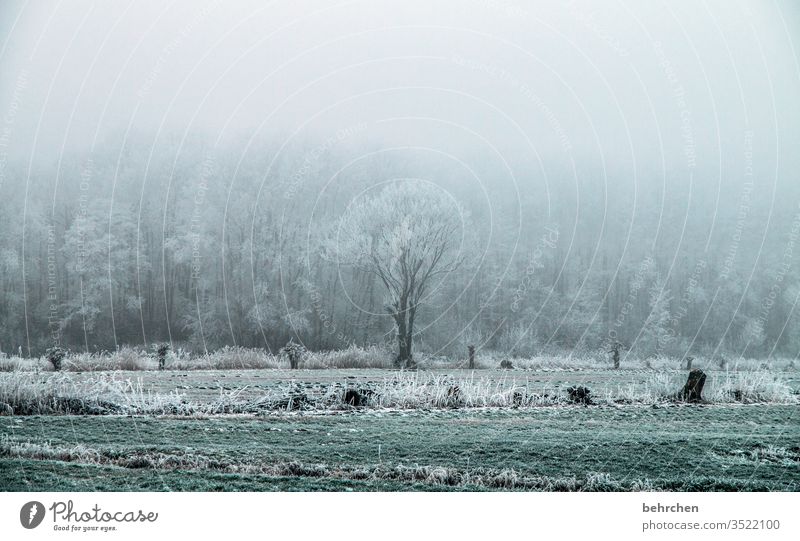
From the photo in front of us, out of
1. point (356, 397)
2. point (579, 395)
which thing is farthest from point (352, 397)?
point (579, 395)

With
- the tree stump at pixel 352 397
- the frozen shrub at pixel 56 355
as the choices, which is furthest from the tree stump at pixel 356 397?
the frozen shrub at pixel 56 355

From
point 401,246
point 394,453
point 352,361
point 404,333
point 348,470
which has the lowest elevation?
point 348,470

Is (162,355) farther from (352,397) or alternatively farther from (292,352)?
(352,397)

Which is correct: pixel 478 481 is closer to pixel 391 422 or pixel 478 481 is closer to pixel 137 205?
pixel 391 422

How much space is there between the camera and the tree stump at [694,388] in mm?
8867

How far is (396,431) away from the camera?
7488 millimetres

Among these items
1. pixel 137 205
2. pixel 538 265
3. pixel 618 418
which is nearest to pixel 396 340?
pixel 538 265

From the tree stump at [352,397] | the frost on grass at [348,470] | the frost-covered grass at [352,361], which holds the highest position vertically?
the frost-covered grass at [352,361]

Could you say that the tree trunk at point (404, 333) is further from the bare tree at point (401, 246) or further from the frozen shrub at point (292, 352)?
the frozen shrub at point (292, 352)

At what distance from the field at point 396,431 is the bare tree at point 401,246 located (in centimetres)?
83

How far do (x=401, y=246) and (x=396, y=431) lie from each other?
8.09ft

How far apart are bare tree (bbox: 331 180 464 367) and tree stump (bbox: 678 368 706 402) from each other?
2.84 metres

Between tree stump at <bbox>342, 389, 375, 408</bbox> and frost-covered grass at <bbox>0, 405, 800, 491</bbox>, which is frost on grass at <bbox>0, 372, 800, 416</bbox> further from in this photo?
frost-covered grass at <bbox>0, 405, 800, 491</bbox>

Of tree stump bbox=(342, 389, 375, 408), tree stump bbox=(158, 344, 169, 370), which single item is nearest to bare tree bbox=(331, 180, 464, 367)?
tree stump bbox=(342, 389, 375, 408)
